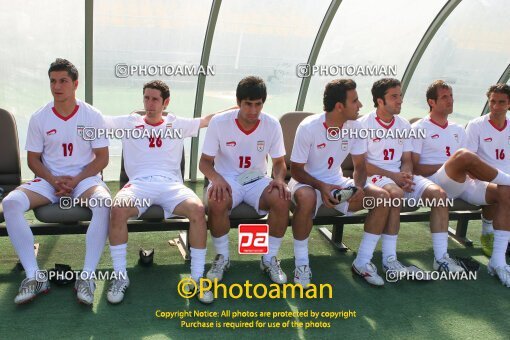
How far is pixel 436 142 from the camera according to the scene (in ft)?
14.2

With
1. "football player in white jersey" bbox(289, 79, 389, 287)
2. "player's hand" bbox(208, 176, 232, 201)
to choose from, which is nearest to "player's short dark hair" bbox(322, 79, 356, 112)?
"football player in white jersey" bbox(289, 79, 389, 287)

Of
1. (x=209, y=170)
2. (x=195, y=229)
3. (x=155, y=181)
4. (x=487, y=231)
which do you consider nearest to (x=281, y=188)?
(x=209, y=170)

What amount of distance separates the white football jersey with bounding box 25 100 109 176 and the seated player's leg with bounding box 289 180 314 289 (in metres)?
1.62

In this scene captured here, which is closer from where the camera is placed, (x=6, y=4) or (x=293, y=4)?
(x=6, y=4)

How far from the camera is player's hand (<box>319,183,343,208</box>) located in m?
3.60

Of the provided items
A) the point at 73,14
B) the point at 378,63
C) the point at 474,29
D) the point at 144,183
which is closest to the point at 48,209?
the point at 144,183

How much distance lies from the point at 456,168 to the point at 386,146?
0.61 m

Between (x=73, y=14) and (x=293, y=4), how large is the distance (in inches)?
108

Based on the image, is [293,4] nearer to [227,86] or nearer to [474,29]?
[227,86]

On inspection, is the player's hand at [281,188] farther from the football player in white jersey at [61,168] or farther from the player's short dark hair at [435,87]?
the player's short dark hair at [435,87]

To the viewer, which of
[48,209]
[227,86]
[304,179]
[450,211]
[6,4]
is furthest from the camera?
[227,86]

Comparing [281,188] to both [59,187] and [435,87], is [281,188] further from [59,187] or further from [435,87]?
[435,87]

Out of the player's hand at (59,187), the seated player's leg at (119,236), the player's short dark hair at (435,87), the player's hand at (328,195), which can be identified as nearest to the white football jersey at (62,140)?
the player's hand at (59,187)

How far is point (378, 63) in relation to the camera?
7.05m
